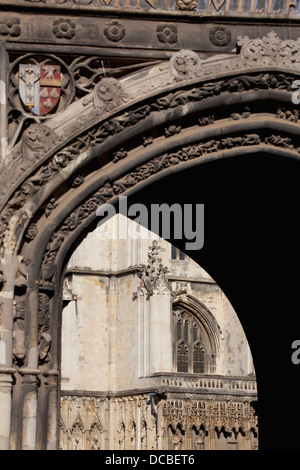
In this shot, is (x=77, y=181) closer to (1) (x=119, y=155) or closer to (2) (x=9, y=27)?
(1) (x=119, y=155)

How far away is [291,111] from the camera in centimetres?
1354

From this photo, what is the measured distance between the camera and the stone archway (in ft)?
40.2

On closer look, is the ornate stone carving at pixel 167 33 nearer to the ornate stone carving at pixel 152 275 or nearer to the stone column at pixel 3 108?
the stone column at pixel 3 108

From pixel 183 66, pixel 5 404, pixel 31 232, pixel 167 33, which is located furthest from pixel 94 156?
pixel 5 404

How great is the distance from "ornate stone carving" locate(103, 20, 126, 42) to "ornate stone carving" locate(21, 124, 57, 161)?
1450mm

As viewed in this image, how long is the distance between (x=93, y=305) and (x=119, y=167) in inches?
1394

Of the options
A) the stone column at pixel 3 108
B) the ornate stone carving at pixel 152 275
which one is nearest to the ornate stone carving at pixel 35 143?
the stone column at pixel 3 108

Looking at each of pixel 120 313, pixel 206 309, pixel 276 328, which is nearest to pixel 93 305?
pixel 120 313

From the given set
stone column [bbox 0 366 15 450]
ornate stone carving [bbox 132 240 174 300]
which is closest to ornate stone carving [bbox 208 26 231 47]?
stone column [bbox 0 366 15 450]

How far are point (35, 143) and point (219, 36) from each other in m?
2.63

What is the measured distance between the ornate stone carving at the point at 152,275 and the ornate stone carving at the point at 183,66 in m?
33.3

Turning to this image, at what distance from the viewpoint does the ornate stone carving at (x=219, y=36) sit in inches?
529

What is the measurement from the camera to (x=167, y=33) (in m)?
13.4
